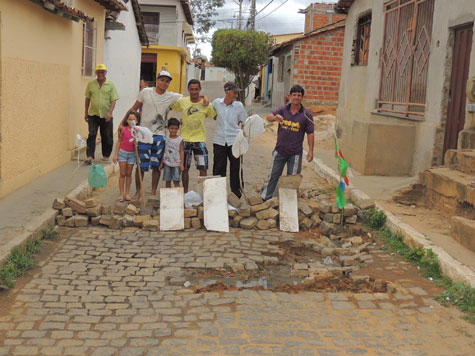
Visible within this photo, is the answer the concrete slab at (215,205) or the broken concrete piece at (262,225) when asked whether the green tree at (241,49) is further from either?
the broken concrete piece at (262,225)

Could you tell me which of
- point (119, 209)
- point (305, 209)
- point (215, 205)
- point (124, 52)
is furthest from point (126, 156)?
point (124, 52)

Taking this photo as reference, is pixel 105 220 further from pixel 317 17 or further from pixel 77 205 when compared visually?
pixel 317 17

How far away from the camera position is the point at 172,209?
272 inches

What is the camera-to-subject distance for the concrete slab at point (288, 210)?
277 inches

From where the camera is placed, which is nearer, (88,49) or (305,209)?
(305,209)

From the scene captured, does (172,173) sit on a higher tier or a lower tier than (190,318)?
higher

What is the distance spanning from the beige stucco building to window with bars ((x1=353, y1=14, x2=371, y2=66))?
7092 mm

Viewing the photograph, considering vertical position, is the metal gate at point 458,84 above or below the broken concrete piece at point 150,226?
above

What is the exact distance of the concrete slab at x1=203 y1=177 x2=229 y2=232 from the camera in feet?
22.3

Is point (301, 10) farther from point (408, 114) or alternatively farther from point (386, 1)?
point (408, 114)

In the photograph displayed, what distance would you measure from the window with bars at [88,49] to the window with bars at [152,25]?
21754 mm

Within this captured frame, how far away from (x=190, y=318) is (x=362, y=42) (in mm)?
12277

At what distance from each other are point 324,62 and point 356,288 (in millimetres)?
19496

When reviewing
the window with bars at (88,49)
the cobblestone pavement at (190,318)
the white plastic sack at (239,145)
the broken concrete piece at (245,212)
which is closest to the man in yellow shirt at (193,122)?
the white plastic sack at (239,145)
